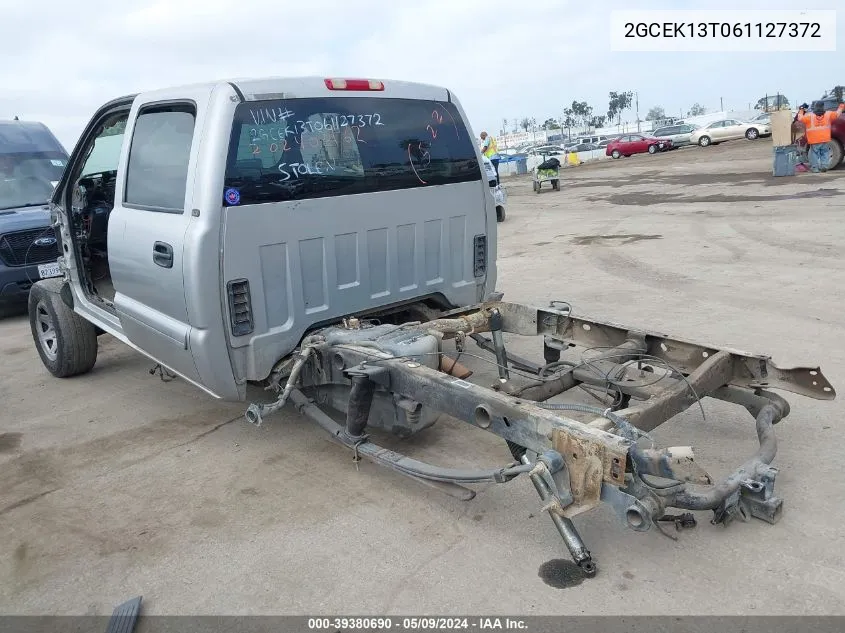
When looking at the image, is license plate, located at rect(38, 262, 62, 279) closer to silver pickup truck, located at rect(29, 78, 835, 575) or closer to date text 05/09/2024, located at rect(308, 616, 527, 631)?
silver pickup truck, located at rect(29, 78, 835, 575)

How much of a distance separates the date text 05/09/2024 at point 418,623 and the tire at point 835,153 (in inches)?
746

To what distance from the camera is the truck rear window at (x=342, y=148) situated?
152 inches

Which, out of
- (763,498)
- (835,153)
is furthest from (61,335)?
(835,153)

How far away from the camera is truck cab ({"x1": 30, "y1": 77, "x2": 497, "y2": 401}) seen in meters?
3.83

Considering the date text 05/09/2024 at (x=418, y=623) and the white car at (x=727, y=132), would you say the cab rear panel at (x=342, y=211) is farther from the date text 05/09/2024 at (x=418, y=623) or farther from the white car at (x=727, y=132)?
the white car at (x=727, y=132)

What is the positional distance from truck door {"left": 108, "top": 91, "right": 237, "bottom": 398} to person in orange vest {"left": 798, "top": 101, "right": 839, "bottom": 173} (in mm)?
17679

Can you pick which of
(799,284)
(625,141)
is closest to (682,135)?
(625,141)

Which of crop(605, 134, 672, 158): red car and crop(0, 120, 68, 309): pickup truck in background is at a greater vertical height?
crop(605, 134, 672, 158): red car

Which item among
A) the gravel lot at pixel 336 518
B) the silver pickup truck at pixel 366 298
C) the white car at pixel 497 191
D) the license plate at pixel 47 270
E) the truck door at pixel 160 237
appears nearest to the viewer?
the gravel lot at pixel 336 518

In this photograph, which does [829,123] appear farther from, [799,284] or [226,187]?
[226,187]

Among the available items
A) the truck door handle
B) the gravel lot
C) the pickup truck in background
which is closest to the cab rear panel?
the truck door handle

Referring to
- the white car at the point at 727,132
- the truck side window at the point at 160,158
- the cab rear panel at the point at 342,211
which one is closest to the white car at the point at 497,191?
the cab rear panel at the point at 342,211

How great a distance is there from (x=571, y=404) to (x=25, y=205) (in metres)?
7.94

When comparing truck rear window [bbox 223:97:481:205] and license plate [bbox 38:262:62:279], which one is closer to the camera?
truck rear window [bbox 223:97:481:205]
